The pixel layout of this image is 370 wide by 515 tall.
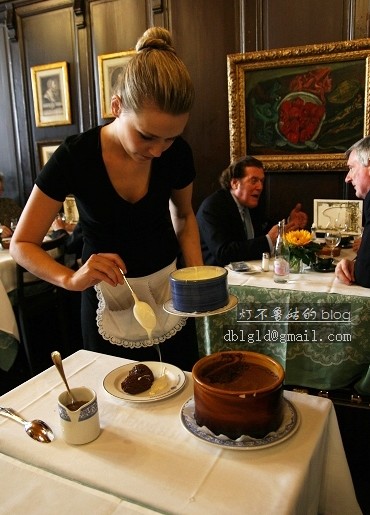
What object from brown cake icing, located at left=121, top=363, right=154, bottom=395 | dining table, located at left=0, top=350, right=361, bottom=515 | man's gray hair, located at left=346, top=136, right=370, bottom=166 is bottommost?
dining table, located at left=0, top=350, right=361, bottom=515

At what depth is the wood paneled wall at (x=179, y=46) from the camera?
305 centimetres

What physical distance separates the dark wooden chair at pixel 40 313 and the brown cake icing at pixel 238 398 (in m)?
1.94

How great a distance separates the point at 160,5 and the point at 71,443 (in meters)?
3.39

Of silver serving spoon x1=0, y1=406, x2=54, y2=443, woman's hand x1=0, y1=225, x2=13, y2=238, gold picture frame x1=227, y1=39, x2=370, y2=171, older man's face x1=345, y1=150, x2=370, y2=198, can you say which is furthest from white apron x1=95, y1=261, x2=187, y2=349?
woman's hand x1=0, y1=225, x2=13, y2=238

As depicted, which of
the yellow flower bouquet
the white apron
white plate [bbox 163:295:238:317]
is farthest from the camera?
the yellow flower bouquet

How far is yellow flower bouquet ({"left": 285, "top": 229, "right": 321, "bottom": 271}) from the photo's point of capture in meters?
2.09

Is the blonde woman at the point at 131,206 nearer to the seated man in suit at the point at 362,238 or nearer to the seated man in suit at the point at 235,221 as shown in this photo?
the seated man in suit at the point at 362,238

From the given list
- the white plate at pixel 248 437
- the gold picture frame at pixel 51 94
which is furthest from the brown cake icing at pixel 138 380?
the gold picture frame at pixel 51 94

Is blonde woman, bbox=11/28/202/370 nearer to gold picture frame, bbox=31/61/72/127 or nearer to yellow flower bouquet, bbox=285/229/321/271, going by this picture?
yellow flower bouquet, bbox=285/229/321/271

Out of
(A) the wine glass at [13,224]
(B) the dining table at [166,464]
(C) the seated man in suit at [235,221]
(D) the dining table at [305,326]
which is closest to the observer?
(B) the dining table at [166,464]

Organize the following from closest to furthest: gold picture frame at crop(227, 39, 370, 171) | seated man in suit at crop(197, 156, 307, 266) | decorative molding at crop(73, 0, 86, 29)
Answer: seated man in suit at crop(197, 156, 307, 266), gold picture frame at crop(227, 39, 370, 171), decorative molding at crop(73, 0, 86, 29)

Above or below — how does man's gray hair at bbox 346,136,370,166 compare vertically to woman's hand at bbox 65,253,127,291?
above

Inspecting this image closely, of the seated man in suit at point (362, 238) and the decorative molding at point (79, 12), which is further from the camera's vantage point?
the decorative molding at point (79, 12)

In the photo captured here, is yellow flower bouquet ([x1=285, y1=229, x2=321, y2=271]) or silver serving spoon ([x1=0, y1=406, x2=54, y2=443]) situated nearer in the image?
silver serving spoon ([x1=0, y1=406, x2=54, y2=443])
